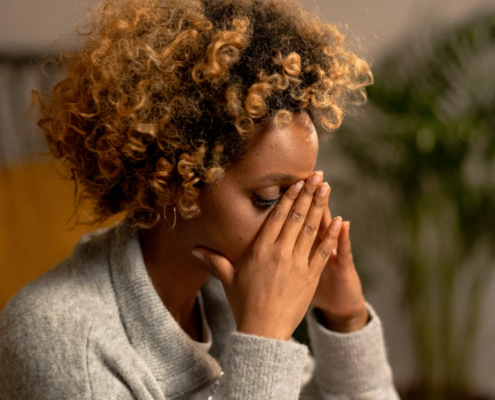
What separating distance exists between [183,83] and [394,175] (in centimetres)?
100

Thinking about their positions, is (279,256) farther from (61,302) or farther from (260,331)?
(61,302)

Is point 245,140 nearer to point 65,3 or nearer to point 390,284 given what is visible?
point 65,3

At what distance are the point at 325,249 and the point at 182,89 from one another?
382mm

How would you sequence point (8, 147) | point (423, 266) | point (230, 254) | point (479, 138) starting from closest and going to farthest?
point (230, 254), point (8, 147), point (479, 138), point (423, 266)

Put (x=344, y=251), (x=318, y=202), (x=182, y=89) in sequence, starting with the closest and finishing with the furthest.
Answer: (x=182, y=89)
(x=318, y=202)
(x=344, y=251)

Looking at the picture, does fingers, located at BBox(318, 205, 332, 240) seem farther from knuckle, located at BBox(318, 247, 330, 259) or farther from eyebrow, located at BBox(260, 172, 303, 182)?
eyebrow, located at BBox(260, 172, 303, 182)

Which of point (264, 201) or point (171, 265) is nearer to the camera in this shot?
point (264, 201)

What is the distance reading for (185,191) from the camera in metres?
0.87

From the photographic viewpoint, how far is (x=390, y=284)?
219cm

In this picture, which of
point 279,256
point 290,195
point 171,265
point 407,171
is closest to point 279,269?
point 279,256

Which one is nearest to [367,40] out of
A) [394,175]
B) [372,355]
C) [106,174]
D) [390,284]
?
[394,175]

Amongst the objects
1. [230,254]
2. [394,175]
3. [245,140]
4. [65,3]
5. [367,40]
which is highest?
[367,40]

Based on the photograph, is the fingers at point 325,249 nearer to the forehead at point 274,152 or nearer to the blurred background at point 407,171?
the forehead at point 274,152

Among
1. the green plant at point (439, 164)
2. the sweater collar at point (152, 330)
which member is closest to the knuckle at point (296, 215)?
the sweater collar at point (152, 330)
